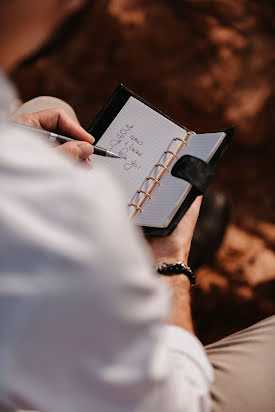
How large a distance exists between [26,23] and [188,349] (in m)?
0.44

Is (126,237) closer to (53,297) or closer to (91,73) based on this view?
(53,297)

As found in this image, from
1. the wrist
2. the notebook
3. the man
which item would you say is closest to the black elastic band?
the notebook

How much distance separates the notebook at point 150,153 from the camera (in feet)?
2.51

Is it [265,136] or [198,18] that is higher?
[198,18]

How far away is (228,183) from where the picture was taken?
1.43 meters

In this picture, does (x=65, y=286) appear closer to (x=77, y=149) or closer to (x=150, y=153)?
(x=77, y=149)

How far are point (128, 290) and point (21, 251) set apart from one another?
0.31 feet

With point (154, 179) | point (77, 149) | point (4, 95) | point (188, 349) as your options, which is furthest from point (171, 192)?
point (4, 95)

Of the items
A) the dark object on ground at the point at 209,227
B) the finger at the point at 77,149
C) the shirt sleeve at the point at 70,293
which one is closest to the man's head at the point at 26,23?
the shirt sleeve at the point at 70,293

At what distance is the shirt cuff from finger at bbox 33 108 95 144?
0.42 metres

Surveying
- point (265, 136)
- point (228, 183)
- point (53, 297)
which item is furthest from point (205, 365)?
point (265, 136)

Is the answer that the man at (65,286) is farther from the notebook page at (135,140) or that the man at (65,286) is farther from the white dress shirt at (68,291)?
the notebook page at (135,140)

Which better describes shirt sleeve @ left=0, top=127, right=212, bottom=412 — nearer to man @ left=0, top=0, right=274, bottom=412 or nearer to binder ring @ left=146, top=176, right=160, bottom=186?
man @ left=0, top=0, right=274, bottom=412

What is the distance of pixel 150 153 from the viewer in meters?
0.83
